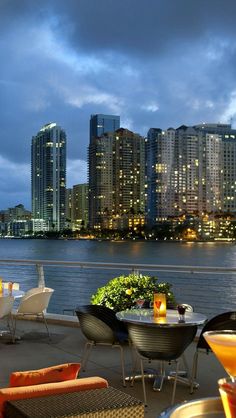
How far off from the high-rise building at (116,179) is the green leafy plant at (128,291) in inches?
3405

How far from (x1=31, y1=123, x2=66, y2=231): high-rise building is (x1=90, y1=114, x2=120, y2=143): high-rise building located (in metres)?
9.36

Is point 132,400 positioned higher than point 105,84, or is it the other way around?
point 105,84

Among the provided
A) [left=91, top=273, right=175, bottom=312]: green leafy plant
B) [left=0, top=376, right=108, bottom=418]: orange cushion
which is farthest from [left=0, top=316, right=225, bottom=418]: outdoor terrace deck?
[left=0, top=376, right=108, bottom=418]: orange cushion

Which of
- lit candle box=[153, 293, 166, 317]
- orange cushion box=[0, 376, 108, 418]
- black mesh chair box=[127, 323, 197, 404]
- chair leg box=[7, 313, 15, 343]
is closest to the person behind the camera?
orange cushion box=[0, 376, 108, 418]

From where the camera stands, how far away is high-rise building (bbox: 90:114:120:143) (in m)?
140

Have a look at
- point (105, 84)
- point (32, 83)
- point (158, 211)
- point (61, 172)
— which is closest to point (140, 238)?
point (158, 211)

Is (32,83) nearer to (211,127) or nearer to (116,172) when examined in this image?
(116,172)

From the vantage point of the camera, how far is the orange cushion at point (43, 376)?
2.69 meters

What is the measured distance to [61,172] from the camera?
416 ft

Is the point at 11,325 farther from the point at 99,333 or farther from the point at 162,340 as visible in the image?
the point at 162,340

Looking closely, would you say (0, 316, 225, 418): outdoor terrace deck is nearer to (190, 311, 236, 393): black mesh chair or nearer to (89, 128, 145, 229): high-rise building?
(190, 311, 236, 393): black mesh chair

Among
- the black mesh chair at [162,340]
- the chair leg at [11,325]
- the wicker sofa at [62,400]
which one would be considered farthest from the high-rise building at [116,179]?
the wicker sofa at [62,400]

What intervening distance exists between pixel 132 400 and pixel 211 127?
391ft

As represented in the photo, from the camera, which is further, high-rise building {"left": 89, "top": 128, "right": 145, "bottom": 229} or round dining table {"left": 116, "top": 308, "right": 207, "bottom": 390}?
high-rise building {"left": 89, "top": 128, "right": 145, "bottom": 229}
